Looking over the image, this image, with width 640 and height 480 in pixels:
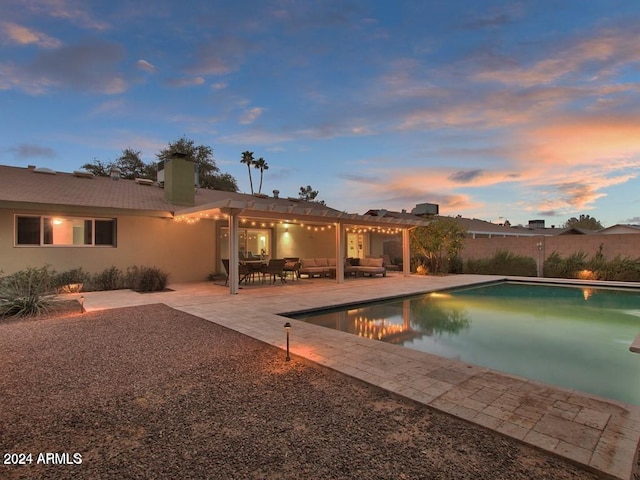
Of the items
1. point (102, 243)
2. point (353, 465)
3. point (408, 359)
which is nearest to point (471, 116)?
point (408, 359)

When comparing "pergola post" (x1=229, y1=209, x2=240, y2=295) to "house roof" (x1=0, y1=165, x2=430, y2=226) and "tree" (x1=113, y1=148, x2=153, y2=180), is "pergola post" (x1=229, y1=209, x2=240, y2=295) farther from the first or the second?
"tree" (x1=113, y1=148, x2=153, y2=180)

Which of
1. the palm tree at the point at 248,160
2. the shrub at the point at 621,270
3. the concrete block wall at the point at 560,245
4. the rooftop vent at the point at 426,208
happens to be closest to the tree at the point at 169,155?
→ the palm tree at the point at 248,160

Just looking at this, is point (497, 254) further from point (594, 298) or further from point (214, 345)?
point (214, 345)

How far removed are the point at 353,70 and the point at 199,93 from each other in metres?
5.91

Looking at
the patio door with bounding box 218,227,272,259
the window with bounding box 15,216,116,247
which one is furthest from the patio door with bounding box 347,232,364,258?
the window with bounding box 15,216,116,247

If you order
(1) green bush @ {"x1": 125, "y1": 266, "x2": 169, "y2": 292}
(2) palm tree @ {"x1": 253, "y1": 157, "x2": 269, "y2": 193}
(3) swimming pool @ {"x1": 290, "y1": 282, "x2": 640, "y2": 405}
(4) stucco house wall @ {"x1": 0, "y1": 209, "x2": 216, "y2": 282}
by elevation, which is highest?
(2) palm tree @ {"x1": 253, "y1": 157, "x2": 269, "y2": 193}

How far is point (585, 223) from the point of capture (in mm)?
53438

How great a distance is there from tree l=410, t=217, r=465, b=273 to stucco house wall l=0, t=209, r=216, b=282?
9.93 metres

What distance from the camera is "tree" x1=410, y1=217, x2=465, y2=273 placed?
54.1 ft

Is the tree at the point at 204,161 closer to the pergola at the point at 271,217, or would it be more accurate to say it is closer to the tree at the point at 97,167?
the tree at the point at 97,167

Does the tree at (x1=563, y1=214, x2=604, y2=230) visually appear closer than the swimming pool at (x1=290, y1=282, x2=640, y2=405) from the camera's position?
No

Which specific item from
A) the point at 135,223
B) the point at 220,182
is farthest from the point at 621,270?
the point at 220,182

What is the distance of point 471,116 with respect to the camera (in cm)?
1168

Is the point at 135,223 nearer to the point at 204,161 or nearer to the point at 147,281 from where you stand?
the point at 147,281
